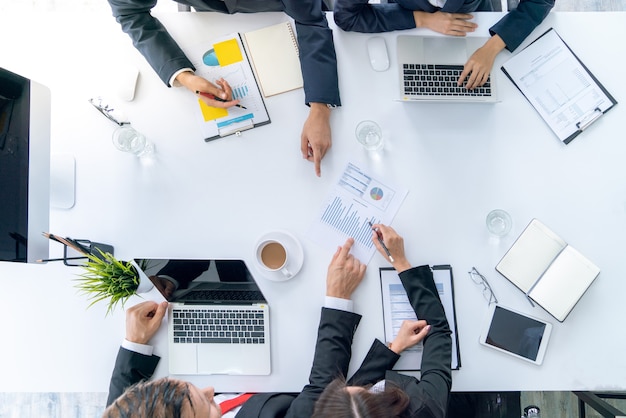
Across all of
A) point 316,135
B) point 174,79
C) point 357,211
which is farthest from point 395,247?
point 174,79

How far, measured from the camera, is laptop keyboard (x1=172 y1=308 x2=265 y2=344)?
1.36 meters

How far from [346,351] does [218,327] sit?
0.37 metres

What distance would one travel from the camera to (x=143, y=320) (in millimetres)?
1364

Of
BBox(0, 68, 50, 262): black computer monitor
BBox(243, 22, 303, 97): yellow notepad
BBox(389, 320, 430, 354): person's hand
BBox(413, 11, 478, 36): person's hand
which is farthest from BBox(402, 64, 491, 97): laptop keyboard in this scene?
BBox(0, 68, 50, 262): black computer monitor

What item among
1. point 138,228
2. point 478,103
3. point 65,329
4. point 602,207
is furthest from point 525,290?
point 65,329

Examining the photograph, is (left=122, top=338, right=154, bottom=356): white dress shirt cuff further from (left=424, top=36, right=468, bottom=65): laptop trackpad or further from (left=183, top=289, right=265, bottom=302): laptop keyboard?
(left=424, top=36, right=468, bottom=65): laptop trackpad

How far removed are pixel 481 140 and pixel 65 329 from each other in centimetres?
133

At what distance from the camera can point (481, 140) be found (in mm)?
1402

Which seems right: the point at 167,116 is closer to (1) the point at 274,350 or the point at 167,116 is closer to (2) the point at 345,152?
(2) the point at 345,152

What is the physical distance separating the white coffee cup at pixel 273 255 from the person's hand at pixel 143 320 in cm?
Answer: 31

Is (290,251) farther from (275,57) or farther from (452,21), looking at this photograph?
Answer: (452,21)

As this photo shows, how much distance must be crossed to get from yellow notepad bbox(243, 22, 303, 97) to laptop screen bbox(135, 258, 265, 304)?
53 cm

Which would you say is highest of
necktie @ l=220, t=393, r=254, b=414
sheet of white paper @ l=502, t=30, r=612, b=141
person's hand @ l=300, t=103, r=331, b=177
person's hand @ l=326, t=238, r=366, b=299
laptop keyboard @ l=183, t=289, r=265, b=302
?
sheet of white paper @ l=502, t=30, r=612, b=141

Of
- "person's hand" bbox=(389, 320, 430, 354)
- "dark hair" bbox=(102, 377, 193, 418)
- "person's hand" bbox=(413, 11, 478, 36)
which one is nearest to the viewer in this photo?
"dark hair" bbox=(102, 377, 193, 418)
